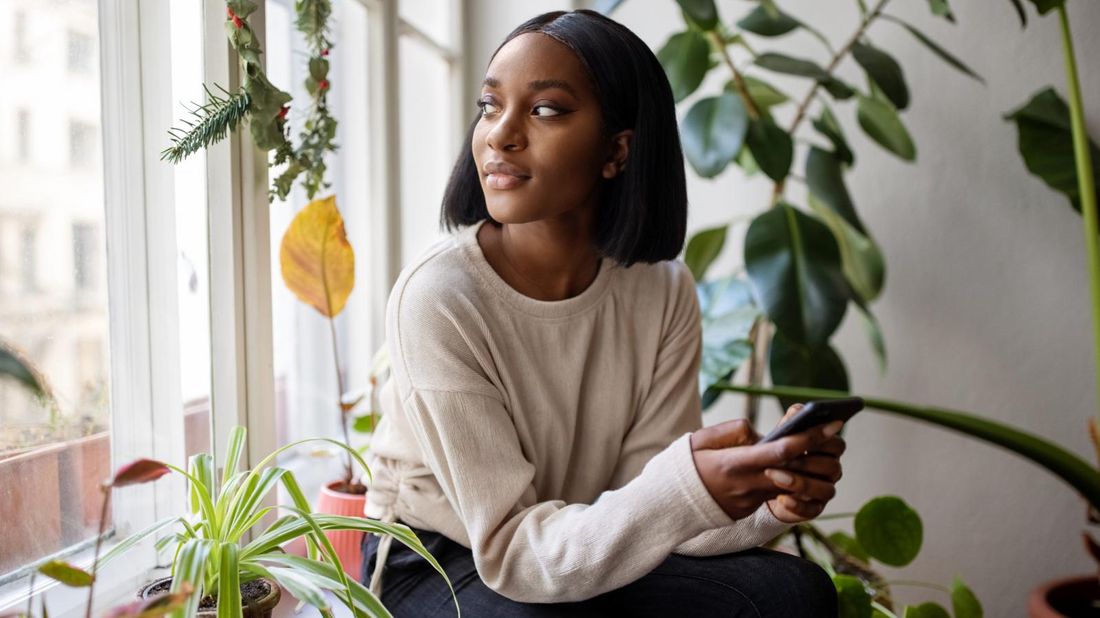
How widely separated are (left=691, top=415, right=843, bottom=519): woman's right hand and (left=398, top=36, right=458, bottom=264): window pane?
1181 mm

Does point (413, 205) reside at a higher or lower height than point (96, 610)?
higher

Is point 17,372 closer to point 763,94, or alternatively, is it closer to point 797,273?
point 797,273

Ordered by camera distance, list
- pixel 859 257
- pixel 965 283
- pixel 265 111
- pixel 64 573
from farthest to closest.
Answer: pixel 965 283 < pixel 859 257 < pixel 265 111 < pixel 64 573

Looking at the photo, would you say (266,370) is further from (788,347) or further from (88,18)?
(788,347)

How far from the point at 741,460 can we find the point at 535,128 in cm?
45

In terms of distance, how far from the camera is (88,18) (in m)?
1.05

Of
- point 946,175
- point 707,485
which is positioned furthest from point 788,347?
point 707,485

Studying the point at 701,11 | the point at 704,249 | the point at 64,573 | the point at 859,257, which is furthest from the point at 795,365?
the point at 64,573

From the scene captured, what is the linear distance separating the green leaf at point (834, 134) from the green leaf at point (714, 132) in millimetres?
277

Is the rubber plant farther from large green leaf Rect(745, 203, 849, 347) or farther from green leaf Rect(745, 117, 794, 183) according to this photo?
green leaf Rect(745, 117, 794, 183)

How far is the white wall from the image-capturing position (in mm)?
2055

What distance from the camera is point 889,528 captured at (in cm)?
136

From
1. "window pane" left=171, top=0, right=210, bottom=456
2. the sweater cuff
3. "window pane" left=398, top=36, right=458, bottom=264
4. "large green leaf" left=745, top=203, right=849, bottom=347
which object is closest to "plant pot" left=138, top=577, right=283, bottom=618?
"window pane" left=171, top=0, right=210, bottom=456

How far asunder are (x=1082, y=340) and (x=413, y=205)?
158 cm
